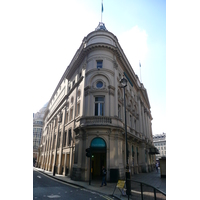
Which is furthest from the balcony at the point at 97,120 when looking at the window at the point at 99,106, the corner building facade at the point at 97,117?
the window at the point at 99,106

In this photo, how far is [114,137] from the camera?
17688mm

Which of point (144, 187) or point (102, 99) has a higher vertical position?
point (102, 99)

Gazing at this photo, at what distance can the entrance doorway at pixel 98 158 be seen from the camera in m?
16.9

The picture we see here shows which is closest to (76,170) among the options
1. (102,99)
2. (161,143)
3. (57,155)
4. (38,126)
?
(102,99)

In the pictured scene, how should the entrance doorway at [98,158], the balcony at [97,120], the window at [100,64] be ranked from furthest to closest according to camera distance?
the window at [100,64] → the balcony at [97,120] → the entrance doorway at [98,158]

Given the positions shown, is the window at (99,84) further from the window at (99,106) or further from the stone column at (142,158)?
the stone column at (142,158)

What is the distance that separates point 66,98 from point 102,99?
1094 centimetres

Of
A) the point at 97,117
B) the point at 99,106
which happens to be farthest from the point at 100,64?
the point at 97,117

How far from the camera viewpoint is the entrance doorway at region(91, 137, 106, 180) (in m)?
16.9

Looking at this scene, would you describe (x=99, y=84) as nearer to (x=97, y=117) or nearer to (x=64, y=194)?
(x=97, y=117)

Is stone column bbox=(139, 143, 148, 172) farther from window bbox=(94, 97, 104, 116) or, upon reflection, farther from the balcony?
window bbox=(94, 97, 104, 116)

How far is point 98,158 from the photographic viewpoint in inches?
827

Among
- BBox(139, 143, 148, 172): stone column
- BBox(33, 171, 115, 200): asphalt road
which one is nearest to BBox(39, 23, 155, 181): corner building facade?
BBox(139, 143, 148, 172): stone column

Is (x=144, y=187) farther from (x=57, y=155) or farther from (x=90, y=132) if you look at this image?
(x=57, y=155)
